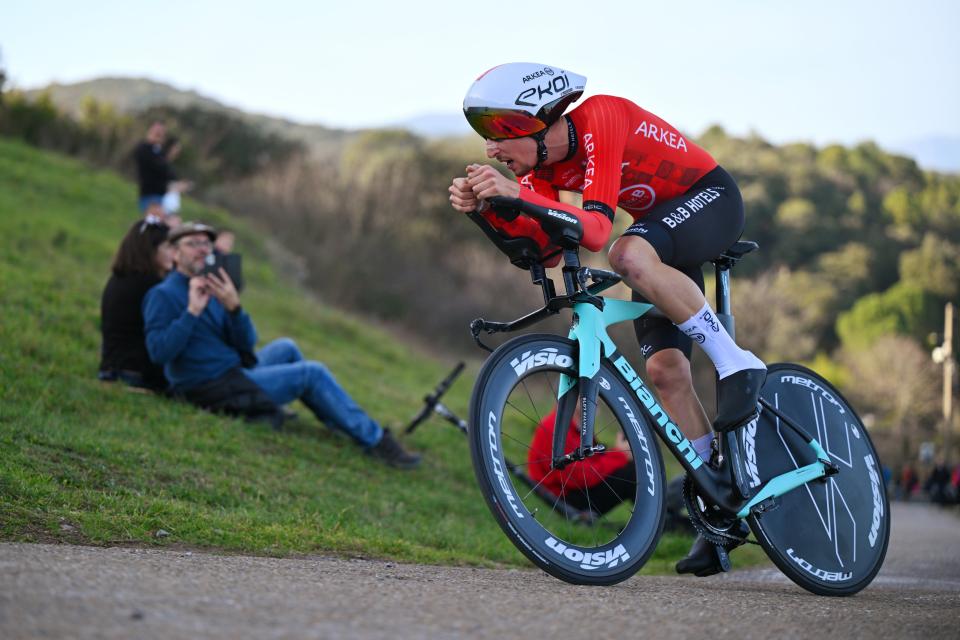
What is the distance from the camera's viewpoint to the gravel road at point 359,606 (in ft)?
Result: 9.47

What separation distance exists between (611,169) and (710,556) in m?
1.98

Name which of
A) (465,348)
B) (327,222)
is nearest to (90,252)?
(465,348)

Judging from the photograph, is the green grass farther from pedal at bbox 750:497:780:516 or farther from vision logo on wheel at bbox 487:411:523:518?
pedal at bbox 750:497:780:516

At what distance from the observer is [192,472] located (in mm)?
6949

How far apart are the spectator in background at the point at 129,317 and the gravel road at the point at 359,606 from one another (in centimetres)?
468

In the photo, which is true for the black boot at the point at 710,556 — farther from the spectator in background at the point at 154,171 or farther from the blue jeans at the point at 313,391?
the spectator in background at the point at 154,171

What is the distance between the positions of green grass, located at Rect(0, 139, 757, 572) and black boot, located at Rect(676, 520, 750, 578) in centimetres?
150

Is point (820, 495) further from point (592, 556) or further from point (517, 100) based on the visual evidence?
point (517, 100)

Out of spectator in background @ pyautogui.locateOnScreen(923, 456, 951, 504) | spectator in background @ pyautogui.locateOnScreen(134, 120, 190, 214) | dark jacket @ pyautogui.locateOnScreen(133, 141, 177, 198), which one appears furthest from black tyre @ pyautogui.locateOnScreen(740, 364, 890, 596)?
spectator in background @ pyautogui.locateOnScreen(923, 456, 951, 504)

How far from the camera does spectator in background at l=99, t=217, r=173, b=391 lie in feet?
29.5

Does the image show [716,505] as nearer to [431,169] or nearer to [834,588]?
[834,588]

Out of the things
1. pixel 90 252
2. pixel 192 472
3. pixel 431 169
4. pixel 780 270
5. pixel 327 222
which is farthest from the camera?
pixel 780 270

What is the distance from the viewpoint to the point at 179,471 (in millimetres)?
6840

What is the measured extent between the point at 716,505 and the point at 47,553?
2952 mm
